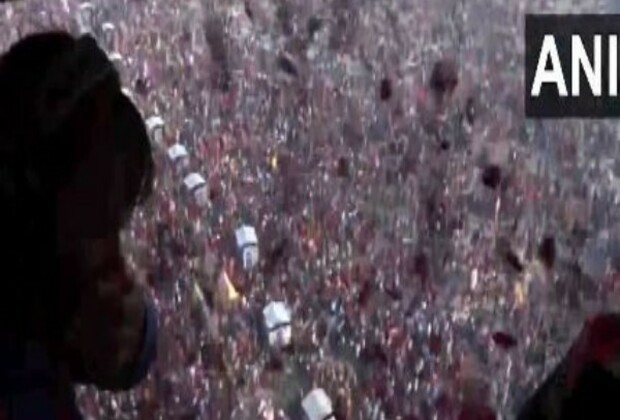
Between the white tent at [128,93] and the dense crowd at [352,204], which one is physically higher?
the white tent at [128,93]

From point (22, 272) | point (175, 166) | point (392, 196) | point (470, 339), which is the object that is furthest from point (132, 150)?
point (470, 339)

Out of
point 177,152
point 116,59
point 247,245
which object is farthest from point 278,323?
point 116,59

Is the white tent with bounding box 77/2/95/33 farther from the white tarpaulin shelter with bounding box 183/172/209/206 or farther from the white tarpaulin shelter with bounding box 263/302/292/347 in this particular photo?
the white tarpaulin shelter with bounding box 263/302/292/347

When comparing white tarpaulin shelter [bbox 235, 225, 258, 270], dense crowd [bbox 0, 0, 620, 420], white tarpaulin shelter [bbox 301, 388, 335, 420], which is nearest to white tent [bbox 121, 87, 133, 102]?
dense crowd [bbox 0, 0, 620, 420]

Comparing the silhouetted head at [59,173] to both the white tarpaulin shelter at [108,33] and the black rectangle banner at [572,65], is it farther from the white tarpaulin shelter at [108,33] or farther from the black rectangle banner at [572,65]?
the black rectangle banner at [572,65]

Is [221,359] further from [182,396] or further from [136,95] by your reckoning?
[136,95]

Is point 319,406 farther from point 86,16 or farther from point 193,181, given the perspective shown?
point 86,16

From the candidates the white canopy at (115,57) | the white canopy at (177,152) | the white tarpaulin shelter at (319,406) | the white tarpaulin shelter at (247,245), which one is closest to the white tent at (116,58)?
the white canopy at (115,57)
